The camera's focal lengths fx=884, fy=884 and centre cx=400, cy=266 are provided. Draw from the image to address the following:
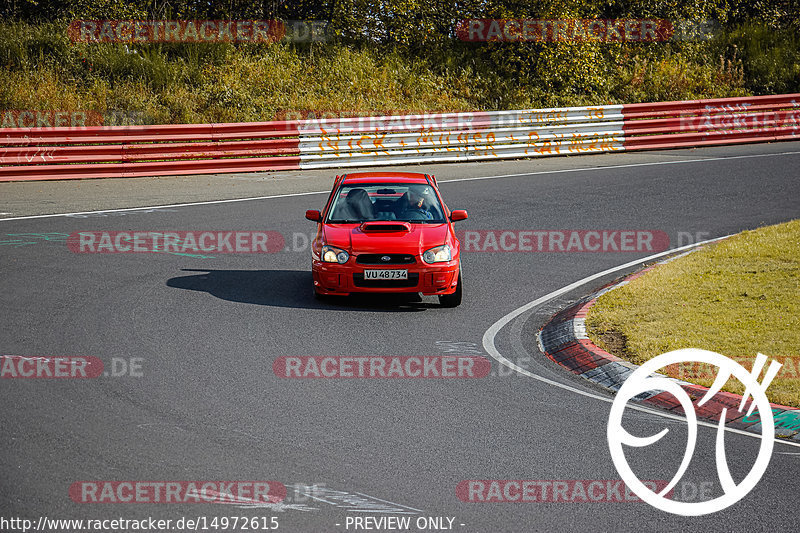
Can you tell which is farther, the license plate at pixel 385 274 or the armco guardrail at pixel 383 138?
the armco guardrail at pixel 383 138

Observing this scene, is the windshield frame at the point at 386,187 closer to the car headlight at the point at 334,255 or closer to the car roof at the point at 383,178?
the car roof at the point at 383,178

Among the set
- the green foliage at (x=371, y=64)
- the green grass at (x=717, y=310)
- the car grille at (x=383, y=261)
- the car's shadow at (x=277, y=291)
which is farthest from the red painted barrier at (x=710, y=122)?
the car grille at (x=383, y=261)

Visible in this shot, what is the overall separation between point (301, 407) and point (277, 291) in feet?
13.9

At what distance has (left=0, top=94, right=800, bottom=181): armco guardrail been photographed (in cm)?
2020

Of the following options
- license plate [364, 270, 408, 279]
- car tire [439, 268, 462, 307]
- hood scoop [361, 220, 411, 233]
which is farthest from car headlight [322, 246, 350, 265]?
car tire [439, 268, 462, 307]

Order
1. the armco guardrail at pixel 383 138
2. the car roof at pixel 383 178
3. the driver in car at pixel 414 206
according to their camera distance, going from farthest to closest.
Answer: the armco guardrail at pixel 383 138, the car roof at pixel 383 178, the driver in car at pixel 414 206

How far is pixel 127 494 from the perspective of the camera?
5402 mm

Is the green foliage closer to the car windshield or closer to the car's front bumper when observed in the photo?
the car windshield

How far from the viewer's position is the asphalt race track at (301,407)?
17.6 feet

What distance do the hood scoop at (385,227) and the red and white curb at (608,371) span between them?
6.99 feet

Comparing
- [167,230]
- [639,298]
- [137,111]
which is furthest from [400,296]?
[137,111]

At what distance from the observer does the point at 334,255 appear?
34.4 feet

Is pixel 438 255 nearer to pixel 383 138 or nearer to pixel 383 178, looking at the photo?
pixel 383 178

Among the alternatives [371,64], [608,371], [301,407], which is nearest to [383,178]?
[608,371]
